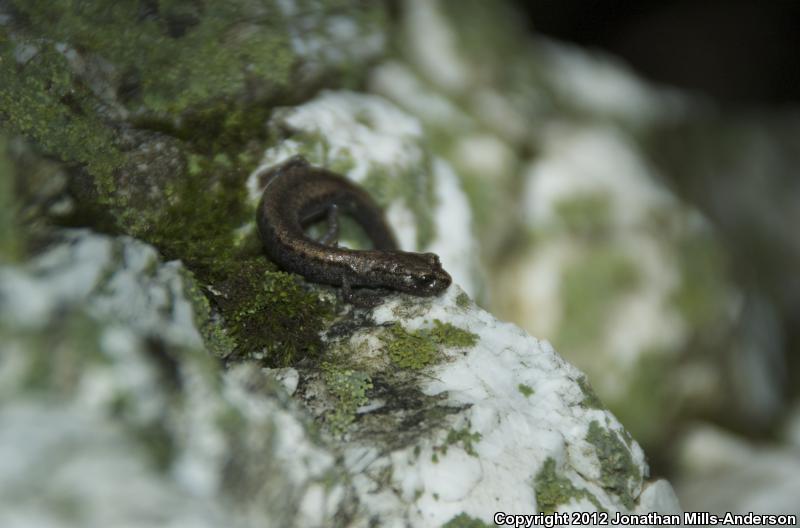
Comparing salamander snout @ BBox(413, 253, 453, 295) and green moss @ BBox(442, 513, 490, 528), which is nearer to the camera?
green moss @ BBox(442, 513, 490, 528)

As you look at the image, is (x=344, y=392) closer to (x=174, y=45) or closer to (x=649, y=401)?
(x=174, y=45)

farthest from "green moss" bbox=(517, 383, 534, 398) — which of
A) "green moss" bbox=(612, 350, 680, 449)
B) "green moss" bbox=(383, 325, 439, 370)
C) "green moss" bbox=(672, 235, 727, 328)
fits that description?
"green moss" bbox=(672, 235, 727, 328)

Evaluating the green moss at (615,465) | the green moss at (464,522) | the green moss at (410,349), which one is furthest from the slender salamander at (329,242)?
the green moss at (464,522)

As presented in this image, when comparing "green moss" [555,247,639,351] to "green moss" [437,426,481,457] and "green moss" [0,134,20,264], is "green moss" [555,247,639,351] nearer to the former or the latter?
"green moss" [437,426,481,457]

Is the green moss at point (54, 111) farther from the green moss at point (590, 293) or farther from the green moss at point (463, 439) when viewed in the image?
the green moss at point (590, 293)

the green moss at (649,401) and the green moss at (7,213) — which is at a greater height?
the green moss at (7,213)

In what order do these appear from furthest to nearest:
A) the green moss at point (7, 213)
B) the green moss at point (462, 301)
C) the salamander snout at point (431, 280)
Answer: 1. the salamander snout at point (431, 280)
2. the green moss at point (462, 301)
3. the green moss at point (7, 213)

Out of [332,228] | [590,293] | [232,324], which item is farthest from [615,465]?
[590,293]
